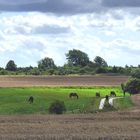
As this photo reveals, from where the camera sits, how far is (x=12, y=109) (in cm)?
Result: 7112

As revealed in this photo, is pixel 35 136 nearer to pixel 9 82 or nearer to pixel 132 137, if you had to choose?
pixel 132 137

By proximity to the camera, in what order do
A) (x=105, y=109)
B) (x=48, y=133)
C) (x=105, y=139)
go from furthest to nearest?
1. (x=105, y=109)
2. (x=48, y=133)
3. (x=105, y=139)

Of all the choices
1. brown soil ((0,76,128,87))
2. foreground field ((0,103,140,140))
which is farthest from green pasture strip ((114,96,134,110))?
brown soil ((0,76,128,87))

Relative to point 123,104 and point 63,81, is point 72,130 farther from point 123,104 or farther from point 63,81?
point 63,81

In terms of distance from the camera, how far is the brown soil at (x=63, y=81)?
134 meters

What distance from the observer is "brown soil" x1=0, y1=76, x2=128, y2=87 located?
440 feet

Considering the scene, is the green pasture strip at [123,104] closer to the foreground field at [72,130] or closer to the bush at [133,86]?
the foreground field at [72,130]

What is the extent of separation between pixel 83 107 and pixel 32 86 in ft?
189

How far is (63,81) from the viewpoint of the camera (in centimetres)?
14038

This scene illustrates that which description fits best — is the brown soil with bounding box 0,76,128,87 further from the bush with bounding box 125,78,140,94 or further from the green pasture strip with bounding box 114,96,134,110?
the green pasture strip with bounding box 114,96,134,110

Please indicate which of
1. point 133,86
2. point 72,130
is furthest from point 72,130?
point 133,86

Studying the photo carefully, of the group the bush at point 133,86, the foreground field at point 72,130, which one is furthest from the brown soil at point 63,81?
the foreground field at point 72,130

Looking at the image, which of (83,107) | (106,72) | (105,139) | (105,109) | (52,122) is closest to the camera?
(105,139)

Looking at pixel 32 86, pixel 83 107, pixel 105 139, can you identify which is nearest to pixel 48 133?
pixel 105 139
